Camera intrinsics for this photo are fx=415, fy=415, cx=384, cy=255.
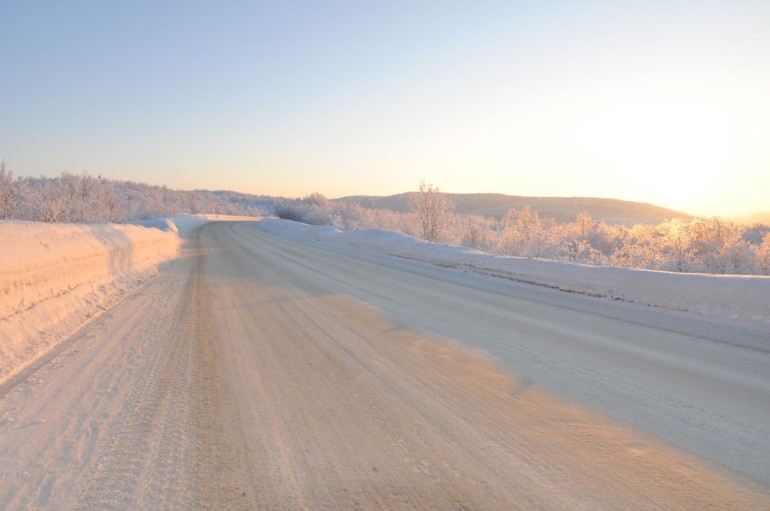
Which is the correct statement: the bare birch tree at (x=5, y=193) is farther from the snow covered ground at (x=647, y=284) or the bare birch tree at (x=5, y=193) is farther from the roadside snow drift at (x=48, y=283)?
the snow covered ground at (x=647, y=284)

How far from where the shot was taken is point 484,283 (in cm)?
966

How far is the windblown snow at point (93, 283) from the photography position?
5051 mm

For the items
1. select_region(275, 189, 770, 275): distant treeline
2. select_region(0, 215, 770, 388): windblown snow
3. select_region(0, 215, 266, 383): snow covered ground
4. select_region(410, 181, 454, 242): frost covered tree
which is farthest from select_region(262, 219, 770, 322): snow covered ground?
select_region(410, 181, 454, 242): frost covered tree

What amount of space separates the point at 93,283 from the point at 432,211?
21.4 metres

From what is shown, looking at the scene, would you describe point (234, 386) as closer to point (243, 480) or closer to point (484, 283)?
point (243, 480)

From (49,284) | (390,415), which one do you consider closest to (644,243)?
(390,415)

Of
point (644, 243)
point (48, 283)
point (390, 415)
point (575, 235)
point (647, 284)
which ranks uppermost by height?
point (575, 235)

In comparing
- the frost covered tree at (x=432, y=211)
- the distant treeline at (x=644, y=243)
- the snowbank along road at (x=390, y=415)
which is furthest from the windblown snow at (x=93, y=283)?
the frost covered tree at (x=432, y=211)

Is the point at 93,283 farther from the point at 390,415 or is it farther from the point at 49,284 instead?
A: the point at 390,415

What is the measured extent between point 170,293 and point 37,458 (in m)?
6.08

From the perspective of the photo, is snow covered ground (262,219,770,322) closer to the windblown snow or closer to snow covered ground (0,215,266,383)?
the windblown snow

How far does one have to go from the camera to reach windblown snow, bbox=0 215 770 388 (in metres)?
5.05

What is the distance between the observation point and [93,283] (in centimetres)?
786

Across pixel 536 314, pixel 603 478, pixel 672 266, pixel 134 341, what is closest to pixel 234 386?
pixel 134 341
